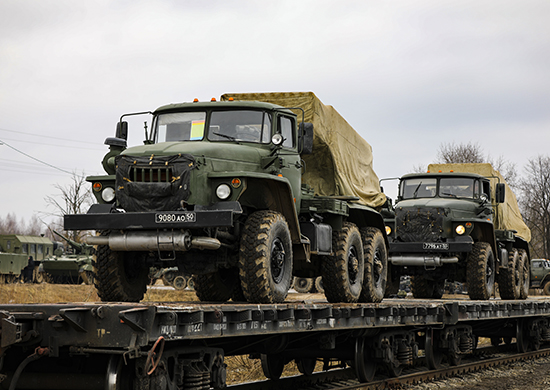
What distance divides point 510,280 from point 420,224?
3273mm

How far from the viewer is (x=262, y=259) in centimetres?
786

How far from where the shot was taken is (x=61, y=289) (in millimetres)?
26812

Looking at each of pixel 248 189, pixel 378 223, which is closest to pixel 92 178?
pixel 248 189

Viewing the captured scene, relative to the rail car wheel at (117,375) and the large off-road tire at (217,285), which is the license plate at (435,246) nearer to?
the large off-road tire at (217,285)

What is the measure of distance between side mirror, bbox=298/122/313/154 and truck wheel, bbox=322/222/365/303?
1677 mm

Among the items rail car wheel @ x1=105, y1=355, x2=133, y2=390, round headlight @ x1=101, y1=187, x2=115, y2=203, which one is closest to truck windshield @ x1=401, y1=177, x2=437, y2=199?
round headlight @ x1=101, y1=187, x2=115, y2=203

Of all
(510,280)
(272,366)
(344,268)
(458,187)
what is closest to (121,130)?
(344,268)

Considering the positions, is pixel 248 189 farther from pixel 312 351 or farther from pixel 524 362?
pixel 524 362

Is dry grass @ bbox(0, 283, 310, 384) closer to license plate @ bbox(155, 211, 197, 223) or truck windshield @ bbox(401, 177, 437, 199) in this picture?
truck windshield @ bbox(401, 177, 437, 199)

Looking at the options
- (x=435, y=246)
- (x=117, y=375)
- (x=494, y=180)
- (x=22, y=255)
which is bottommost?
(x=117, y=375)

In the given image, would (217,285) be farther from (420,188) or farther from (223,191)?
(420,188)

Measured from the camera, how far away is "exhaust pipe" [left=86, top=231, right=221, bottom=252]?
24.3 feet

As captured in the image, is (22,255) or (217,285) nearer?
(217,285)

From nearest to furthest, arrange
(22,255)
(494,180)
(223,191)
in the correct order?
1. (223,191)
2. (494,180)
3. (22,255)
